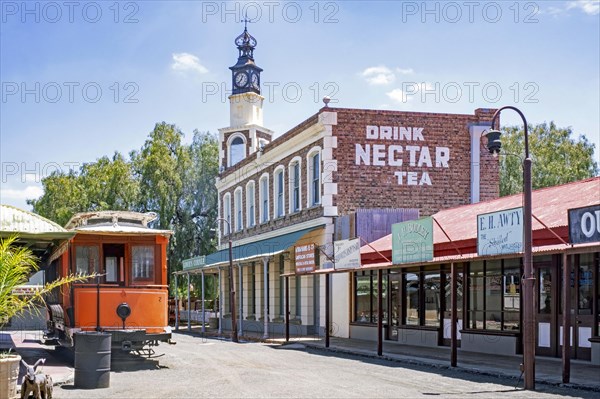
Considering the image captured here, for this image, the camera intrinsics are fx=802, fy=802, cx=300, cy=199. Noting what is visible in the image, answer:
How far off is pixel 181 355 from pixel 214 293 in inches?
1197

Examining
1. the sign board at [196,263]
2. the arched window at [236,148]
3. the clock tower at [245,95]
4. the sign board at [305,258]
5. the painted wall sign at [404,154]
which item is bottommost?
the sign board at [196,263]

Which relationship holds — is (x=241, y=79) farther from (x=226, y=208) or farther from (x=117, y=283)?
(x=117, y=283)

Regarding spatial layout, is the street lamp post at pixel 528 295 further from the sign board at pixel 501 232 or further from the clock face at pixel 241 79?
the clock face at pixel 241 79

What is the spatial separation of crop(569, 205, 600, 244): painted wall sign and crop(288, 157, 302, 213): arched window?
18650 mm

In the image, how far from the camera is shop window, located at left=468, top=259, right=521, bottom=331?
63.2 ft

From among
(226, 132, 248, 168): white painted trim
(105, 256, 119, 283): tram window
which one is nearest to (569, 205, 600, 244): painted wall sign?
(105, 256, 119, 283): tram window

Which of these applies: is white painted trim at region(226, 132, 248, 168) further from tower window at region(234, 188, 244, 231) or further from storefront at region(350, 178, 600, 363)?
storefront at region(350, 178, 600, 363)

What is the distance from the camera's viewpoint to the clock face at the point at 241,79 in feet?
145

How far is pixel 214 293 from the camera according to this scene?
51.2 m

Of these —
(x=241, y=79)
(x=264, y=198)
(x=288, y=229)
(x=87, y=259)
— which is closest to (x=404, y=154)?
(x=288, y=229)

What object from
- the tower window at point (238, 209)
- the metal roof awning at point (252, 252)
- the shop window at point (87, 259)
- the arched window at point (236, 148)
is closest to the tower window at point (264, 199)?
the metal roof awning at point (252, 252)

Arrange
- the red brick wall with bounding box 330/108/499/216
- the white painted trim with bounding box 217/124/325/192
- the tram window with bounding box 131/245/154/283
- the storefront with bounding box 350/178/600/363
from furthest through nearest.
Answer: the white painted trim with bounding box 217/124/325/192
the red brick wall with bounding box 330/108/499/216
the tram window with bounding box 131/245/154/283
the storefront with bounding box 350/178/600/363

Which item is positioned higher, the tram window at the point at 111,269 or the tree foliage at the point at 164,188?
the tree foliage at the point at 164,188

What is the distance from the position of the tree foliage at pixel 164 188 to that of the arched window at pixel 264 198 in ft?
32.7
